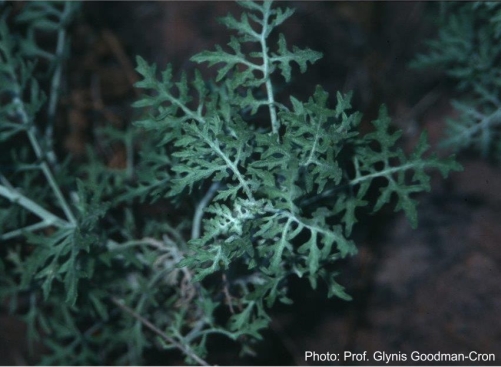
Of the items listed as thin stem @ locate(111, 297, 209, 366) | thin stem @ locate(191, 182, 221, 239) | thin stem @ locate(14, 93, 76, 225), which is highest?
thin stem @ locate(14, 93, 76, 225)

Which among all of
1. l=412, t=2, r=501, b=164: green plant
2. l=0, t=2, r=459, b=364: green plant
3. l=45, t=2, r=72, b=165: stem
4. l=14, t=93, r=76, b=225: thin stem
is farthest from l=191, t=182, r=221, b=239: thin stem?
l=412, t=2, r=501, b=164: green plant

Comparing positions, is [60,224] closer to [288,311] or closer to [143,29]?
[288,311]

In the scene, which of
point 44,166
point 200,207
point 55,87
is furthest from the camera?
point 55,87

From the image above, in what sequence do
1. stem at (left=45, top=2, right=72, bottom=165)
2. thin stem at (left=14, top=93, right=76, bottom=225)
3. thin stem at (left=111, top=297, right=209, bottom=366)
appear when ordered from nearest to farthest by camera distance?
thin stem at (left=111, top=297, right=209, bottom=366) < thin stem at (left=14, top=93, right=76, bottom=225) < stem at (left=45, top=2, right=72, bottom=165)

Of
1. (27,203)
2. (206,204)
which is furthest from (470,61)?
(27,203)

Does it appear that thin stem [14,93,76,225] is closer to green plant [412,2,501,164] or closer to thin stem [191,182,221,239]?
thin stem [191,182,221,239]

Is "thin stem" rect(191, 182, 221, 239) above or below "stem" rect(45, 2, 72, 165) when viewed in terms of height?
below

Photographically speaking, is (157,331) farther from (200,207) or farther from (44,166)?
(44,166)

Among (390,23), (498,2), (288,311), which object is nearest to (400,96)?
(390,23)

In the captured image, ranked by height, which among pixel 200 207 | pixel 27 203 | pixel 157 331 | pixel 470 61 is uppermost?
pixel 470 61
